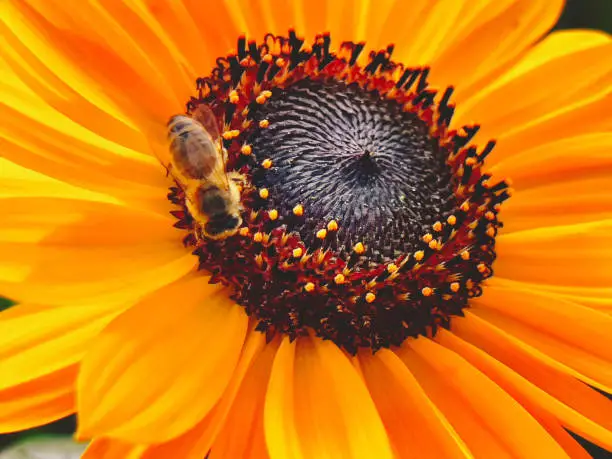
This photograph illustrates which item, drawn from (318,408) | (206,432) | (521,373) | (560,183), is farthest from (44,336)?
(560,183)

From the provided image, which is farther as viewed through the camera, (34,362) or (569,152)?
(569,152)

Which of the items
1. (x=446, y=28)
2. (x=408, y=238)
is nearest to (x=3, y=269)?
(x=408, y=238)

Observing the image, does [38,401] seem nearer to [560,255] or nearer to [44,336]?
[44,336]

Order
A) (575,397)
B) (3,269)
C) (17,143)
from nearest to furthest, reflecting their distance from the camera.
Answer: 1. (3,269)
2. (17,143)
3. (575,397)

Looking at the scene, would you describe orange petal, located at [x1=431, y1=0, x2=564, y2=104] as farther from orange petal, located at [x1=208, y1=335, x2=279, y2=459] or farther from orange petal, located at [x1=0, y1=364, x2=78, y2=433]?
orange petal, located at [x1=0, y1=364, x2=78, y2=433]

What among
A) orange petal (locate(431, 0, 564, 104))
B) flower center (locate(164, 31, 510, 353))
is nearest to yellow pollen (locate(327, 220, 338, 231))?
flower center (locate(164, 31, 510, 353))

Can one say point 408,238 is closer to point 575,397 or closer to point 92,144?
point 575,397
